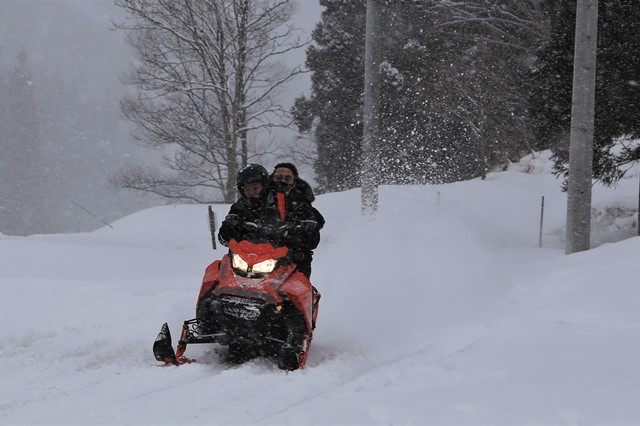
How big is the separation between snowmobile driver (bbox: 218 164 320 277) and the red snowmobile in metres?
0.20

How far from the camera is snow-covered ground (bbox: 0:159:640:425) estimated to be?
Answer: 12.9ft

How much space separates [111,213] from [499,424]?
11090cm

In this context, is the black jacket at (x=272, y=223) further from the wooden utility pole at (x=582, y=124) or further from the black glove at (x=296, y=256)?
the wooden utility pole at (x=582, y=124)

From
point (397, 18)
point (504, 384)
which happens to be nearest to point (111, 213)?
point (397, 18)

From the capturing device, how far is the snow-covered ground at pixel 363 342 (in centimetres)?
394

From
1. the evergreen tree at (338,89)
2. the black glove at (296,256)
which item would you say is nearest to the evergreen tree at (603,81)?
the black glove at (296,256)

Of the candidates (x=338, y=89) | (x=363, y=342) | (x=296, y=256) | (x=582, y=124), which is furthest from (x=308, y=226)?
(x=338, y=89)

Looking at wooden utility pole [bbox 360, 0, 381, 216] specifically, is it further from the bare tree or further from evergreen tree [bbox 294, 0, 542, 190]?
evergreen tree [bbox 294, 0, 542, 190]

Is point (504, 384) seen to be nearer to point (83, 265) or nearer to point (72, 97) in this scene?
point (83, 265)

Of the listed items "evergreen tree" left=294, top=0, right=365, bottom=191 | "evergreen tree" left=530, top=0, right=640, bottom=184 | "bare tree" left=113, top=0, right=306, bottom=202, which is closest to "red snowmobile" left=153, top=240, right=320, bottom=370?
"evergreen tree" left=530, top=0, right=640, bottom=184

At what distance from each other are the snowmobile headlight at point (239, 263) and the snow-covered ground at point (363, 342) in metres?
0.85

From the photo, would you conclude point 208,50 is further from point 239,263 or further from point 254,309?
point 254,309

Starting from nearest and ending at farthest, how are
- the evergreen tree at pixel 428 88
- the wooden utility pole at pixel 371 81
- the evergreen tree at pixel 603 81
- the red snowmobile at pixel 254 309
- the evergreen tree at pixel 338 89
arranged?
the red snowmobile at pixel 254 309 < the evergreen tree at pixel 603 81 < the wooden utility pole at pixel 371 81 < the evergreen tree at pixel 428 88 < the evergreen tree at pixel 338 89

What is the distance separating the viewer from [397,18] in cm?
2427
